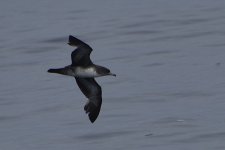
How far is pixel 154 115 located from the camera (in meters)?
17.6

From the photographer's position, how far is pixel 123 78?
20.9 metres

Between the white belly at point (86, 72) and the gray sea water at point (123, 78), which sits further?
the gray sea water at point (123, 78)

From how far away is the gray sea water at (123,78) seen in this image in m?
16.8

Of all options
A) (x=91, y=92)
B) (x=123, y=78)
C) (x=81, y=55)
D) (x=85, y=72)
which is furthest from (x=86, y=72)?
(x=123, y=78)

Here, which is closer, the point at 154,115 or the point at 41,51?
the point at 154,115

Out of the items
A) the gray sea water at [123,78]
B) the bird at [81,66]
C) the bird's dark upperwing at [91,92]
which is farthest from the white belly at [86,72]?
the gray sea water at [123,78]

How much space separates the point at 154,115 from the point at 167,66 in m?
3.68

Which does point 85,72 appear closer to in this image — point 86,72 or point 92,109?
point 86,72

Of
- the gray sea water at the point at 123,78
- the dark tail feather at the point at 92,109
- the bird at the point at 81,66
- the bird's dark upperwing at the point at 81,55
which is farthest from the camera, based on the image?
the gray sea water at the point at 123,78

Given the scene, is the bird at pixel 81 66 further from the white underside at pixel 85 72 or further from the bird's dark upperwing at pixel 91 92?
Answer: the bird's dark upperwing at pixel 91 92

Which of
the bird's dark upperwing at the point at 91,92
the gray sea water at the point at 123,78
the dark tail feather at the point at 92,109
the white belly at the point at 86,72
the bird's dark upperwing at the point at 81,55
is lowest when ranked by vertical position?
the gray sea water at the point at 123,78

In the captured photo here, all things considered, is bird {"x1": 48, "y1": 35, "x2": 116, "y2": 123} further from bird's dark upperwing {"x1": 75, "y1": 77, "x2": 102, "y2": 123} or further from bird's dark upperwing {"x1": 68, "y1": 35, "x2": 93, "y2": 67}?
bird's dark upperwing {"x1": 75, "y1": 77, "x2": 102, "y2": 123}

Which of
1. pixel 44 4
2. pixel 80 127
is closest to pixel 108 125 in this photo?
pixel 80 127

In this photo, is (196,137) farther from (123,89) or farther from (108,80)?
(108,80)
